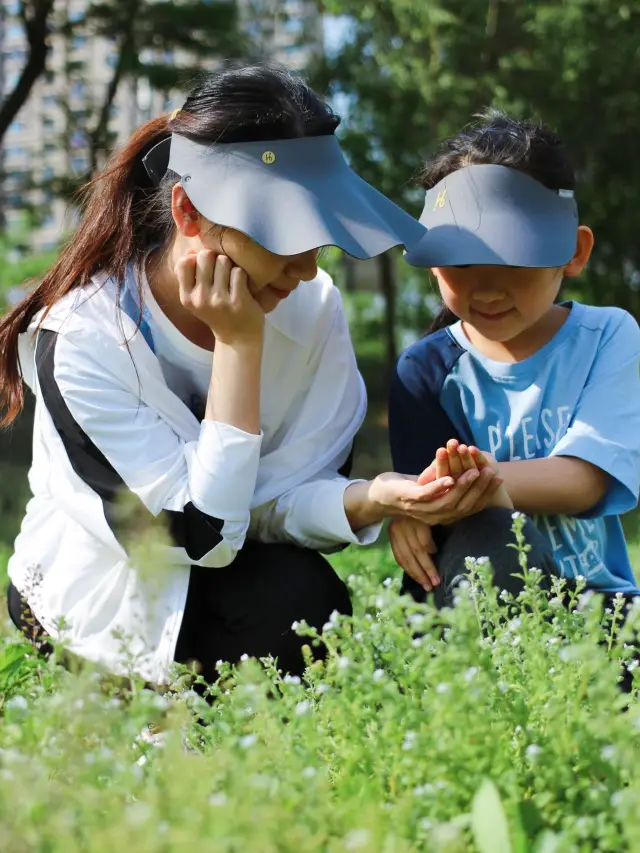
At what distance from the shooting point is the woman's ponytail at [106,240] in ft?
8.79

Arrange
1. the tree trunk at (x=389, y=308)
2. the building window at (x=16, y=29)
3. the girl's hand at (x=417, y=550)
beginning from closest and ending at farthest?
1. the girl's hand at (x=417, y=550)
2. the building window at (x=16, y=29)
3. the tree trunk at (x=389, y=308)

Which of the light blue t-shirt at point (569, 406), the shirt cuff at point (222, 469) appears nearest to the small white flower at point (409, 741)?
the shirt cuff at point (222, 469)

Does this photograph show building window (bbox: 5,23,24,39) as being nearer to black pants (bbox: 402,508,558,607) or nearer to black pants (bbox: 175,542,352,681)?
black pants (bbox: 175,542,352,681)

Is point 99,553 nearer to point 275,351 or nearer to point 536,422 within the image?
point 275,351

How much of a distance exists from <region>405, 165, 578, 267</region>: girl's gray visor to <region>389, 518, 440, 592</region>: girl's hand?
2.02ft

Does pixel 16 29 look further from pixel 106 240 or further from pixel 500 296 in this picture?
pixel 500 296

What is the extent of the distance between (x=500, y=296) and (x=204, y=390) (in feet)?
2.48

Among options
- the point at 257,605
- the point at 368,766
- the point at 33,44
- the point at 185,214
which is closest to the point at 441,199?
the point at 185,214

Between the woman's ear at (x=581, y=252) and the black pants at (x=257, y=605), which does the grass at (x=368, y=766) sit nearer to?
the black pants at (x=257, y=605)

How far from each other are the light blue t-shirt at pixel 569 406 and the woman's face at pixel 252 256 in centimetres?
53

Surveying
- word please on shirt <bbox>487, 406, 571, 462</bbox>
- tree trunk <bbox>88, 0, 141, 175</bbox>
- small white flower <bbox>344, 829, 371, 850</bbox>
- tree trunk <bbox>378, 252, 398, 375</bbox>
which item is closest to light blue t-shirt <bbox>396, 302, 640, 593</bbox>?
word please on shirt <bbox>487, 406, 571, 462</bbox>

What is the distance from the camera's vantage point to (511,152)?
9.04 feet

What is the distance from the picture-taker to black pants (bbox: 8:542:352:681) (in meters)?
2.58

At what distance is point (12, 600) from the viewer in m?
2.88
